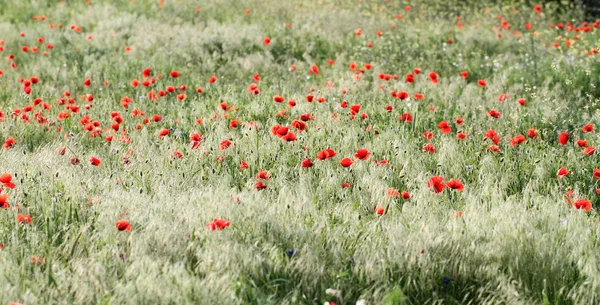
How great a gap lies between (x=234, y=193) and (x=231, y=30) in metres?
5.10

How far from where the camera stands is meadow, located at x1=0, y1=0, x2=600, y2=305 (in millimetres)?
2453

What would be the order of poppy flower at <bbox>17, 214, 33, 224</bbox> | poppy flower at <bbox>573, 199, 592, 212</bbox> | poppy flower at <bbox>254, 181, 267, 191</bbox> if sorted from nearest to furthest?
poppy flower at <bbox>17, 214, 33, 224</bbox>
poppy flower at <bbox>573, 199, 592, 212</bbox>
poppy flower at <bbox>254, 181, 267, 191</bbox>

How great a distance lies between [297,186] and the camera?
338 centimetres

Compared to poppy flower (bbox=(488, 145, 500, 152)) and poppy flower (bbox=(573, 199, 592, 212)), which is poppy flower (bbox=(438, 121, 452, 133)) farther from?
poppy flower (bbox=(573, 199, 592, 212))

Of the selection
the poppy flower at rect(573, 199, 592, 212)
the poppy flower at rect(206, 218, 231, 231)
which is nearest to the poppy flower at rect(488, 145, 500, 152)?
the poppy flower at rect(573, 199, 592, 212)

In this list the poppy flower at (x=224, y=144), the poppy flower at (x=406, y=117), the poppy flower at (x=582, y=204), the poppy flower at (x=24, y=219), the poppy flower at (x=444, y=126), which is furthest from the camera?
the poppy flower at (x=406, y=117)

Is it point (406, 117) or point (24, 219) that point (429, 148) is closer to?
point (406, 117)

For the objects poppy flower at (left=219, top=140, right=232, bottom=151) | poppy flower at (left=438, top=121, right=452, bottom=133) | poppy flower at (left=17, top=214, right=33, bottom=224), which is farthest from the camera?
poppy flower at (left=438, top=121, right=452, bottom=133)

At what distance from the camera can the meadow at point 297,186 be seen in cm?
245

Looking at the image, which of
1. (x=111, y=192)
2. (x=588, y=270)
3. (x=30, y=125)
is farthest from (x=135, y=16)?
(x=588, y=270)

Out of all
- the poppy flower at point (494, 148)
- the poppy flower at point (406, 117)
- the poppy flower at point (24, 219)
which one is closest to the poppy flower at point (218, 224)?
the poppy flower at point (24, 219)

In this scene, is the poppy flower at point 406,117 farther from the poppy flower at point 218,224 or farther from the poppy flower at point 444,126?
the poppy flower at point 218,224

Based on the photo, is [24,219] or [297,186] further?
[297,186]

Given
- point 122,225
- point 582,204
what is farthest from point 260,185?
point 582,204
